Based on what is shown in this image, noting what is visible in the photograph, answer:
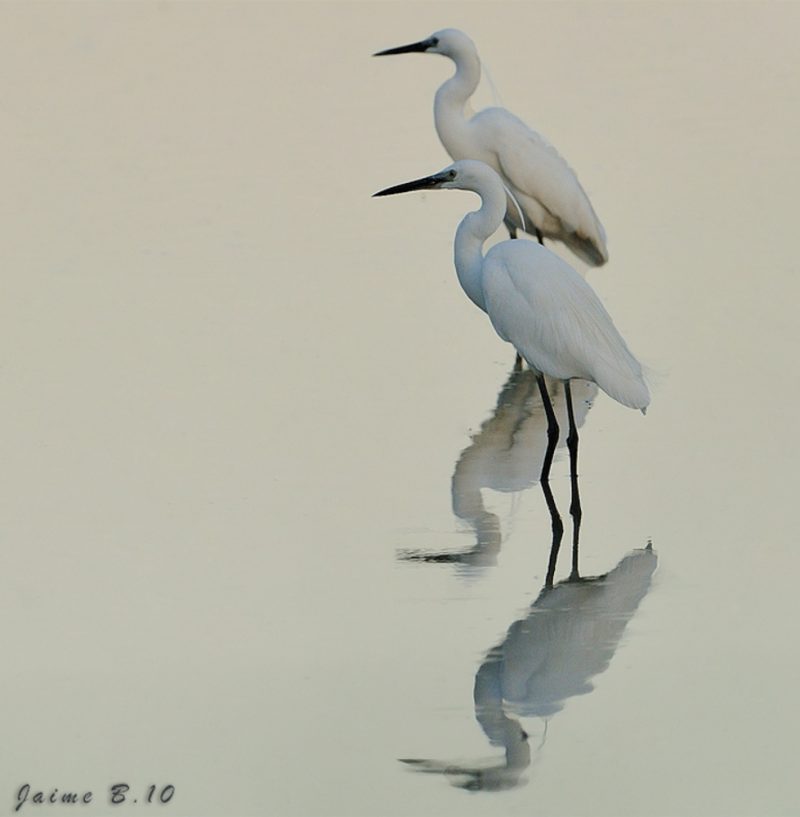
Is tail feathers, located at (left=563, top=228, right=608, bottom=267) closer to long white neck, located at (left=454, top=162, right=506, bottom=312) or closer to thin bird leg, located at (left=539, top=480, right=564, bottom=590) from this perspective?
long white neck, located at (left=454, top=162, right=506, bottom=312)

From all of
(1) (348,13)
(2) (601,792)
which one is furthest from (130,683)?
(1) (348,13)

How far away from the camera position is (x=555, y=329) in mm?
6469

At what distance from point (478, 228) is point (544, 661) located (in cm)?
243

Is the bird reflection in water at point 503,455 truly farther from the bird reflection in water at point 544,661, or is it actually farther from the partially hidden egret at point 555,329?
the bird reflection in water at point 544,661

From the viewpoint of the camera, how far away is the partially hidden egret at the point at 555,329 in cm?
637

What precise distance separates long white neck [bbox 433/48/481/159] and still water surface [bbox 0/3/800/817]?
21.5 inches

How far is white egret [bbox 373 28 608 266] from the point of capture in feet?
30.9

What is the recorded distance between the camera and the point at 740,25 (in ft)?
48.7

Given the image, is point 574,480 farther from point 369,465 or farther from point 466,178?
point 466,178

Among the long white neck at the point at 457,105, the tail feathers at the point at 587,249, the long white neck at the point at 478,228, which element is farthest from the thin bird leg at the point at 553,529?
the long white neck at the point at 457,105

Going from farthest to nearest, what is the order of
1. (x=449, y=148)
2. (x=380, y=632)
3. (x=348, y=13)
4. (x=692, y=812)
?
(x=348, y=13), (x=449, y=148), (x=380, y=632), (x=692, y=812)

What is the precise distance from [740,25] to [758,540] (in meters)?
9.48

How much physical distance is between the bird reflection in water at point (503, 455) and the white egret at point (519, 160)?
139 centimetres

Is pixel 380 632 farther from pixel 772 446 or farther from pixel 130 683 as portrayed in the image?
pixel 772 446
